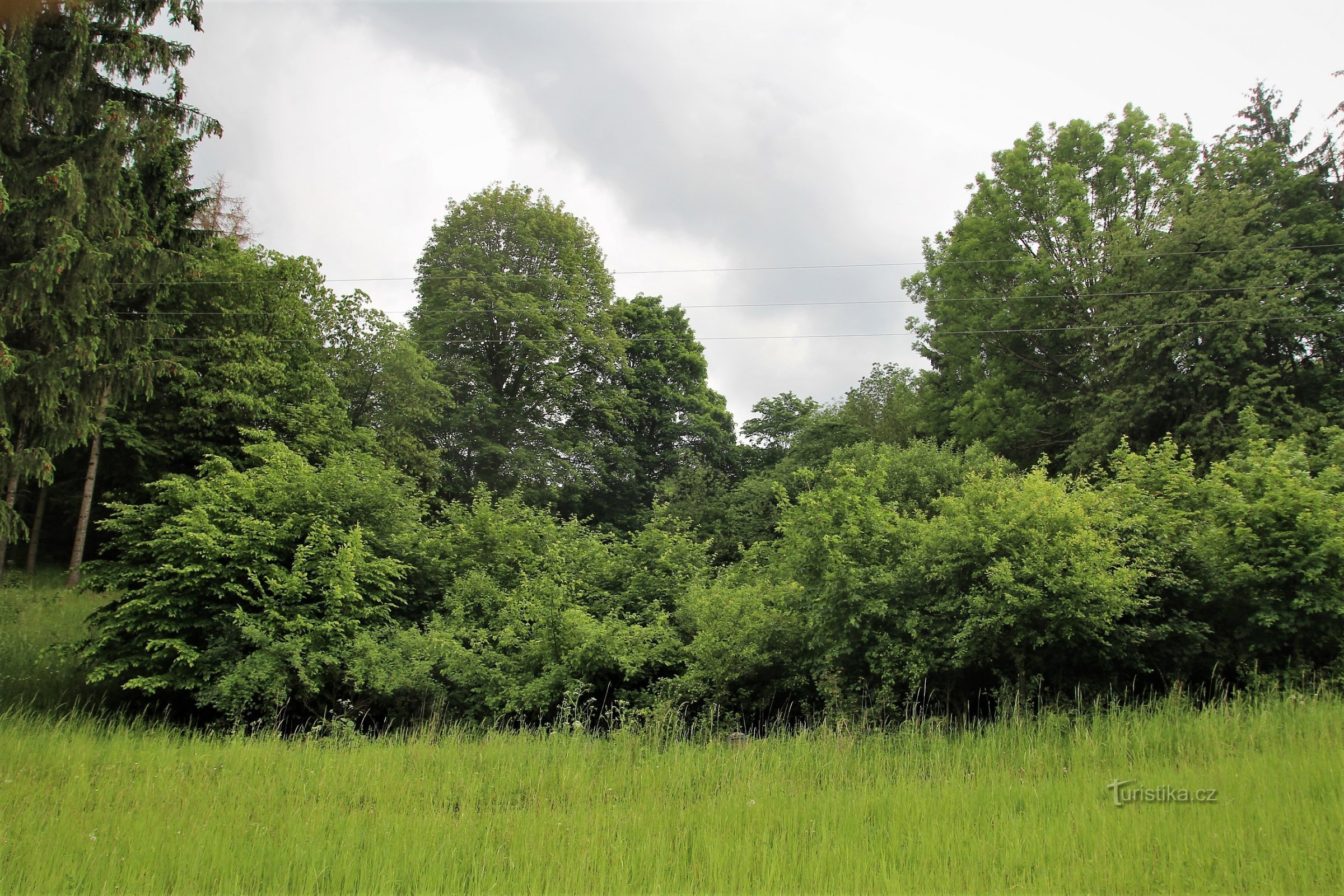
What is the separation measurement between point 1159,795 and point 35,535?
27247 mm

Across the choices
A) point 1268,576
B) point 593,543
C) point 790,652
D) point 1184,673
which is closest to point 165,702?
point 593,543

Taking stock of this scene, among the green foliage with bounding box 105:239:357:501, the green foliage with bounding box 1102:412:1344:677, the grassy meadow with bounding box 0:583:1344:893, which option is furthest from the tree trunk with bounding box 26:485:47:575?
the green foliage with bounding box 1102:412:1344:677

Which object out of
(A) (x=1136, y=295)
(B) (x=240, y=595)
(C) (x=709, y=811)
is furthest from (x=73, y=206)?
(A) (x=1136, y=295)

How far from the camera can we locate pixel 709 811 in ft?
19.7

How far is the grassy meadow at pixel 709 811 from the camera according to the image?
15.3 ft

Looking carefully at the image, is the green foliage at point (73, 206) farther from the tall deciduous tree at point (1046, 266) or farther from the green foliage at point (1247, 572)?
the tall deciduous tree at point (1046, 266)

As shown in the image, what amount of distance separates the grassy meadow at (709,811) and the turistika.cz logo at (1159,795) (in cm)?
11

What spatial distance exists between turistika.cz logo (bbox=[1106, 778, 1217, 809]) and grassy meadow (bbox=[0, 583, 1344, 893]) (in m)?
0.11

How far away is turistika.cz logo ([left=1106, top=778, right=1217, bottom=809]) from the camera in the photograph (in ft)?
17.9

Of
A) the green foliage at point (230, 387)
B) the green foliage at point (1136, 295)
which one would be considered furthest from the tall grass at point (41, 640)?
the green foliage at point (1136, 295)

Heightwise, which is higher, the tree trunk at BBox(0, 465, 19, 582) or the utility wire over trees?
the utility wire over trees

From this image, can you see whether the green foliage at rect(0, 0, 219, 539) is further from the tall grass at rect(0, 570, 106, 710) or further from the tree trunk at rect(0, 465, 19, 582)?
the tall grass at rect(0, 570, 106, 710)

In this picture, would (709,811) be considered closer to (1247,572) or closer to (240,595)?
(1247,572)

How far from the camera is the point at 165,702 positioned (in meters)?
12.5
